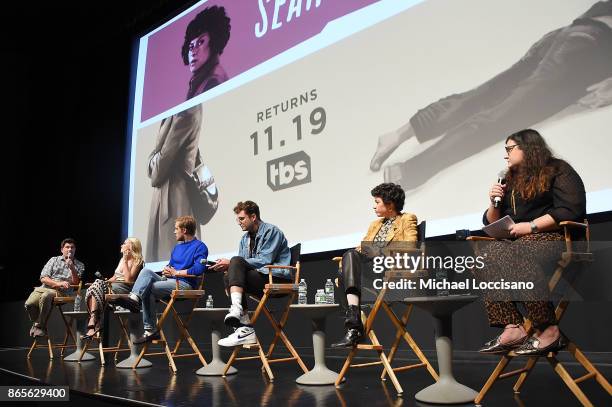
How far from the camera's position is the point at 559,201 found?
2330 mm

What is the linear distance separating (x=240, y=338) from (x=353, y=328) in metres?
0.78

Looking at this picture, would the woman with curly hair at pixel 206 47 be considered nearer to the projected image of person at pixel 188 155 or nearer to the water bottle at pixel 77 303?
the projected image of person at pixel 188 155

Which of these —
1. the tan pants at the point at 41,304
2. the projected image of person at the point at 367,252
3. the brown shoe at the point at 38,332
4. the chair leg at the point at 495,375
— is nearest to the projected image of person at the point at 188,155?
the tan pants at the point at 41,304

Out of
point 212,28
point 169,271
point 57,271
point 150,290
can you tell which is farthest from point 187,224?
point 212,28

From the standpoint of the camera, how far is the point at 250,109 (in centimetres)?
556

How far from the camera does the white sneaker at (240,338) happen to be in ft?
10.7

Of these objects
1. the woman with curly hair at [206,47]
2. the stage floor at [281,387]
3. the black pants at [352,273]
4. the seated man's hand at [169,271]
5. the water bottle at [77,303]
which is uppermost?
the woman with curly hair at [206,47]

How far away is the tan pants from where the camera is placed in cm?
579

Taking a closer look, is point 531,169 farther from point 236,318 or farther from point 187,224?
point 187,224

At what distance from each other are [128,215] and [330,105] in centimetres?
352

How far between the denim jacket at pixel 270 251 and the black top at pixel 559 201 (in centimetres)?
167

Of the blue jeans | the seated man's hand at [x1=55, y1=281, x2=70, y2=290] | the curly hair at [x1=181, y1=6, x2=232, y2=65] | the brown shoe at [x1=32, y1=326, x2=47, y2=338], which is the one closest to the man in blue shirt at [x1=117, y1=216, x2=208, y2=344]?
the blue jeans

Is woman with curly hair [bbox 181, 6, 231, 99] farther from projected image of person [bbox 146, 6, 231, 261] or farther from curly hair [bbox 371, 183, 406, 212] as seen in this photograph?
curly hair [bbox 371, 183, 406, 212]

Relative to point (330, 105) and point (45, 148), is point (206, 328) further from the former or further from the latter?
point (45, 148)
